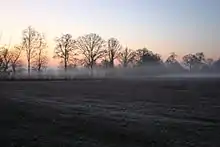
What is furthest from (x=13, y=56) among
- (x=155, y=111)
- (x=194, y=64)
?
(x=194, y=64)

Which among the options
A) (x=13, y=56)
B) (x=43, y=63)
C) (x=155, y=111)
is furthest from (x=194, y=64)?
(x=155, y=111)

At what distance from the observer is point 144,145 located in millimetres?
15180

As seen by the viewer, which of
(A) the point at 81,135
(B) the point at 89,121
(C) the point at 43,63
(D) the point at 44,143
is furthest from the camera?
(C) the point at 43,63

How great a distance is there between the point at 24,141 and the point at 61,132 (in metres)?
2.39

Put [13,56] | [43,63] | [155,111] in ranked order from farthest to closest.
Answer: [43,63] < [13,56] < [155,111]

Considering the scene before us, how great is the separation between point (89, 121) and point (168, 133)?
4.20 meters

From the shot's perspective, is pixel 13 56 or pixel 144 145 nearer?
pixel 144 145

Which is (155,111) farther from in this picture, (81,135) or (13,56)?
(13,56)

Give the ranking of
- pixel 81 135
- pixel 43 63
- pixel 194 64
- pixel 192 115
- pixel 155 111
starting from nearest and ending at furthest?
pixel 81 135, pixel 192 115, pixel 155 111, pixel 43 63, pixel 194 64

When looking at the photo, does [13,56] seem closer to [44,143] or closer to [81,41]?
[81,41]

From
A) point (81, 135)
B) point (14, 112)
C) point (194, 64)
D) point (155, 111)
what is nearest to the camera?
point (81, 135)

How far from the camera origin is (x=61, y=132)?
55.1 ft

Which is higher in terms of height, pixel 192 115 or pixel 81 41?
pixel 81 41

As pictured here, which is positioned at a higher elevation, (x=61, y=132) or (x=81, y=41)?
(x=81, y=41)
